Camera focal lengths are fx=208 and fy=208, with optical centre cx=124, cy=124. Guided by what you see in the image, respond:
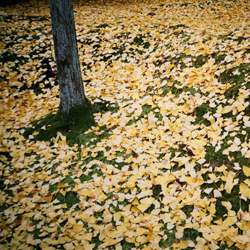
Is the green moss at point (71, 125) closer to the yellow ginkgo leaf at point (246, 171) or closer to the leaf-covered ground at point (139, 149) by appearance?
the leaf-covered ground at point (139, 149)

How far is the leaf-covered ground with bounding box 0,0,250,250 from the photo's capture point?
2.23 meters

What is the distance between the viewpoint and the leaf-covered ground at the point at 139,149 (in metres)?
2.23

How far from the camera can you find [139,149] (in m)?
3.09

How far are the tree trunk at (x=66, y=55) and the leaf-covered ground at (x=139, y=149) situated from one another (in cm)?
59

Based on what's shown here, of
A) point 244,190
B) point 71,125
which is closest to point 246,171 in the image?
point 244,190

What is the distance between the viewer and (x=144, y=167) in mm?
2832

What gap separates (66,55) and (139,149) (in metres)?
1.92

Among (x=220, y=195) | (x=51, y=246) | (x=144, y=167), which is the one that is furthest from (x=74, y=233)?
(x=220, y=195)

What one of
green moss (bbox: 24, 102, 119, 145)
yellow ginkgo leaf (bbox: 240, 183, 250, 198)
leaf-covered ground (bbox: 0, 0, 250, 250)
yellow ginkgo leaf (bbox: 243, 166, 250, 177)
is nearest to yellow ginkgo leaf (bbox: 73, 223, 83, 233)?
leaf-covered ground (bbox: 0, 0, 250, 250)

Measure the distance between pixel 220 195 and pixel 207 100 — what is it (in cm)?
169

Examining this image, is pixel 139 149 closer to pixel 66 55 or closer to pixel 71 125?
pixel 71 125

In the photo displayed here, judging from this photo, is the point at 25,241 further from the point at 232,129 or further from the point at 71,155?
the point at 232,129

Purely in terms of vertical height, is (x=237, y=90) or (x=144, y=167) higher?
(x=237, y=90)

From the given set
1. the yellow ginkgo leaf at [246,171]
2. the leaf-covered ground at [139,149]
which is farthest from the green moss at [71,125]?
the yellow ginkgo leaf at [246,171]
